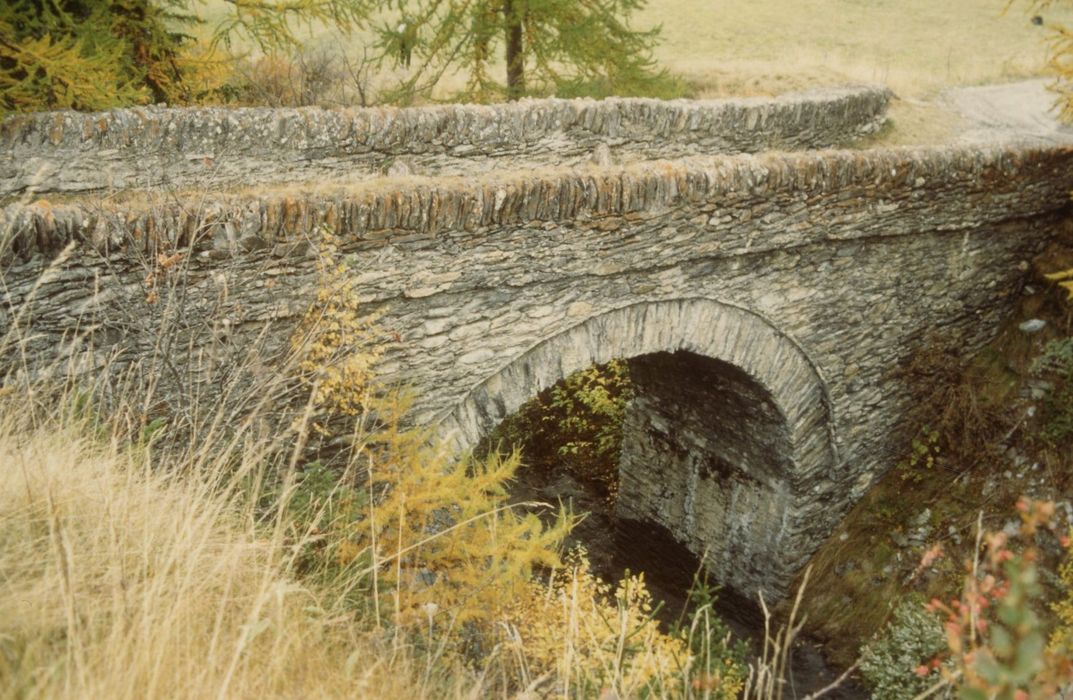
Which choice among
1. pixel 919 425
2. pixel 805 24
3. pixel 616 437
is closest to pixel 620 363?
pixel 616 437

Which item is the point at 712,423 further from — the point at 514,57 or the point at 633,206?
the point at 514,57

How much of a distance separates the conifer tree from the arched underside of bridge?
5.08 m

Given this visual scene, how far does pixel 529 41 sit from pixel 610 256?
7144mm

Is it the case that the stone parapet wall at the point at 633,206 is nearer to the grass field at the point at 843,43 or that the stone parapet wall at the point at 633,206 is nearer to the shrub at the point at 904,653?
the shrub at the point at 904,653

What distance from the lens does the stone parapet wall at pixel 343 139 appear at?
6820mm

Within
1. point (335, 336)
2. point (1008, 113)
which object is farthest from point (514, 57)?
point (335, 336)

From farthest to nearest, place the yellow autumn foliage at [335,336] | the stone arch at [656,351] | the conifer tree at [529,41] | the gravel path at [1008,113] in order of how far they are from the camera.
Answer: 1. the conifer tree at [529,41]
2. the gravel path at [1008,113]
3. the stone arch at [656,351]
4. the yellow autumn foliage at [335,336]

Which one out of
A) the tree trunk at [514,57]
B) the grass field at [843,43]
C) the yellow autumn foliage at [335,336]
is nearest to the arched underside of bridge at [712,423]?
the yellow autumn foliage at [335,336]

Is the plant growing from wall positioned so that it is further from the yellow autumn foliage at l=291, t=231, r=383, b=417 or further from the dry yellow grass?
the dry yellow grass

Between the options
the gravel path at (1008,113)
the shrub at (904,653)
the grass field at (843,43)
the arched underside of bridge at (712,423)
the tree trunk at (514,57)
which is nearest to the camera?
the arched underside of bridge at (712,423)

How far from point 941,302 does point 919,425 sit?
5.00 ft

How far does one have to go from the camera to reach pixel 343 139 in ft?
25.4

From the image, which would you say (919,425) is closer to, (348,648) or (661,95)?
(661,95)

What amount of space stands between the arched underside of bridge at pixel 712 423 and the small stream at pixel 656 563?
0.85 feet
